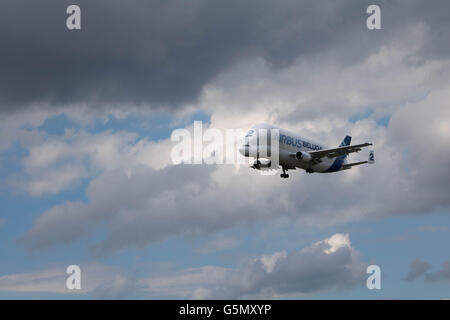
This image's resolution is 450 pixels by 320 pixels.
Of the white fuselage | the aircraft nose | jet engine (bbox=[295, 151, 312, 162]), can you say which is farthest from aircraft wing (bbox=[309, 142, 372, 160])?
the aircraft nose

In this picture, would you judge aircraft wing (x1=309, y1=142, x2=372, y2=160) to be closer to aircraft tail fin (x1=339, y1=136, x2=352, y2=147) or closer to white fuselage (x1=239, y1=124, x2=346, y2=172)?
white fuselage (x1=239, y1=124, x2=346, y2=172)

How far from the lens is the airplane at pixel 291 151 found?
90625 mm

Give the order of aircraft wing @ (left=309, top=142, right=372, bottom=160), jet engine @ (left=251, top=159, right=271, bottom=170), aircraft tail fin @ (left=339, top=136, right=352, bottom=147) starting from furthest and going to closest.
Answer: aircraft tail fin @ (left=339, top=136, right=352, bottom=147) < aircraft wing @ (left=309, top=142, right=372, bottom=160) < jet engine @ (left=251, top=159, right=271, bottom=170)

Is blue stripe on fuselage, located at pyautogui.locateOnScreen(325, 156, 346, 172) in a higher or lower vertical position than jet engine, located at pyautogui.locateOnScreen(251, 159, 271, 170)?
higher

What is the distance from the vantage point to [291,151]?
96938 mm

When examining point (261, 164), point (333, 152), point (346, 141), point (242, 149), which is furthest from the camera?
point (346, 141)

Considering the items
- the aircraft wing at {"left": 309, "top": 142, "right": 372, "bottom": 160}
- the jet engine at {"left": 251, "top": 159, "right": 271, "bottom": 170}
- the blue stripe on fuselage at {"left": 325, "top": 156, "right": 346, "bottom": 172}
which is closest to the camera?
the jet engine at {"left": 251, "top": 159, "right": 271, "bottom": 170}

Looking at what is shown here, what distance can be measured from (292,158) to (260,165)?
617cm

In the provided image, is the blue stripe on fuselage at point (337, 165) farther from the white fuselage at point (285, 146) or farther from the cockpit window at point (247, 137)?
the cockpit window at point (247, 137)

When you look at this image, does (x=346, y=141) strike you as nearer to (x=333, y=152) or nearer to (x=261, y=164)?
(x=333, y=152)

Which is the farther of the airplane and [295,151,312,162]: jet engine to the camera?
[295,151,312,162]: jet engine

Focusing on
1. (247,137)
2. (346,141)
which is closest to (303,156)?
(247,137)

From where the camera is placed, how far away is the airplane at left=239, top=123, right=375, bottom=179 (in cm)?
9062

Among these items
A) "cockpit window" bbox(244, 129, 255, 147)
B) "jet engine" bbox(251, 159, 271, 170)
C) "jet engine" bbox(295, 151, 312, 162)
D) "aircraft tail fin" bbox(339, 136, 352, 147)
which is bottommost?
"jet engine" bbox(251, 159, 271, 170)
